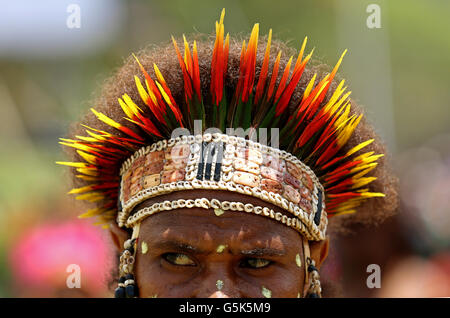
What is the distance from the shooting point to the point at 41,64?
12.0 m

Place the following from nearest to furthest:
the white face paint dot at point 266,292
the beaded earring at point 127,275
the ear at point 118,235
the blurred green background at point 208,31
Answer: the white face paint dot at point 266,292, the beaded earring at point 127,275, the ear at point 118,235, the blurred green background at point 208,31

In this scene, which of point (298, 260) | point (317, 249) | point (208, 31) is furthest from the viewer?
point (208, 31)

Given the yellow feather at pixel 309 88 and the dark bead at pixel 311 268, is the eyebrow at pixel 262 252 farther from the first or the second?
the yellow feather at pixel 309 88

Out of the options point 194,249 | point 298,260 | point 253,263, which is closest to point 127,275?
point 194,249

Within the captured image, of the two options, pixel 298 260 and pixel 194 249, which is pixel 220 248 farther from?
pixel 298 260

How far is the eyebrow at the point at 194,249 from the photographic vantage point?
8.78 feet

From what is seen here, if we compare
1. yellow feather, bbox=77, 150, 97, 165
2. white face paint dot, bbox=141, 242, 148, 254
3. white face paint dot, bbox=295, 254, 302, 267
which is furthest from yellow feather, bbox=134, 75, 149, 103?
white face paint dot, bbox=295, 254, 302, 267

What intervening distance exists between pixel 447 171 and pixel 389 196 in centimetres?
490

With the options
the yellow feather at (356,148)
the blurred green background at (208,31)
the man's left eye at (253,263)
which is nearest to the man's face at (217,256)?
the man's left eye at (253,263)

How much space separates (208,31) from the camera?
39.1ft

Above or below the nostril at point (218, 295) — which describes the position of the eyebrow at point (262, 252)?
above

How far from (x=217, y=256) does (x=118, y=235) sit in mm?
727

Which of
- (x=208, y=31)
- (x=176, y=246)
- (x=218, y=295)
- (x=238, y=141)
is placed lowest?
(x=218, y=295)

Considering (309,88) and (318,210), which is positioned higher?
(309,88)
